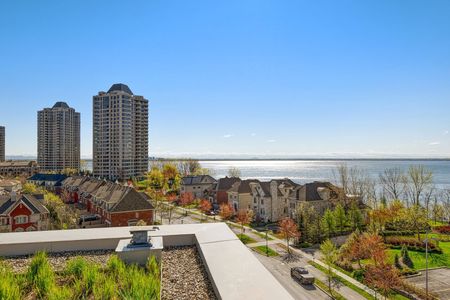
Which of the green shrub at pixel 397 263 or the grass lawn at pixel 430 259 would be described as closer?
the green shrub at pixel 397 263

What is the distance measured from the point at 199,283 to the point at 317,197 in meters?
48.1

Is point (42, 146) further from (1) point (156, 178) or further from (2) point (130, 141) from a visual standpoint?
(1) point (156, 178)

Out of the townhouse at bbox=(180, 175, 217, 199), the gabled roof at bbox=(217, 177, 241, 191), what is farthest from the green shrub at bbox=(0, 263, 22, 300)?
the townhouse at bbox=(180, 175, 217, 199)

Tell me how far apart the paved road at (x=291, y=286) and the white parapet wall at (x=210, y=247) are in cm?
1861

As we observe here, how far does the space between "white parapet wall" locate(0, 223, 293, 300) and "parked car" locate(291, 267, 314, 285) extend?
816 inches

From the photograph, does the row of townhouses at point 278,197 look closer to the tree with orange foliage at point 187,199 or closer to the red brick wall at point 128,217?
the tree with orange foliage at point 187,199

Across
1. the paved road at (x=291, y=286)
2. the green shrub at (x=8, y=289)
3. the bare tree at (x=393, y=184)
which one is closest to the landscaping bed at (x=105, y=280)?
the green shrub at (x=8, y=289)

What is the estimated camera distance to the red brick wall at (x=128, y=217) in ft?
127

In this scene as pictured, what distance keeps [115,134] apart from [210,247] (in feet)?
398

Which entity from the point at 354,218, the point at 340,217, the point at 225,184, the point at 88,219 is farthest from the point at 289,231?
the point at 225,184

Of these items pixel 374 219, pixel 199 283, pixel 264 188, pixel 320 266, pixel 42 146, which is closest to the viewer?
pixel 199 283

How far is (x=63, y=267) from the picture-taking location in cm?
752

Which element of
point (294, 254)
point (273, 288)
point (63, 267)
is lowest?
point (294, 254)

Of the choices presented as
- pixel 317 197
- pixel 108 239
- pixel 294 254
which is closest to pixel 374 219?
pixel 317 197
